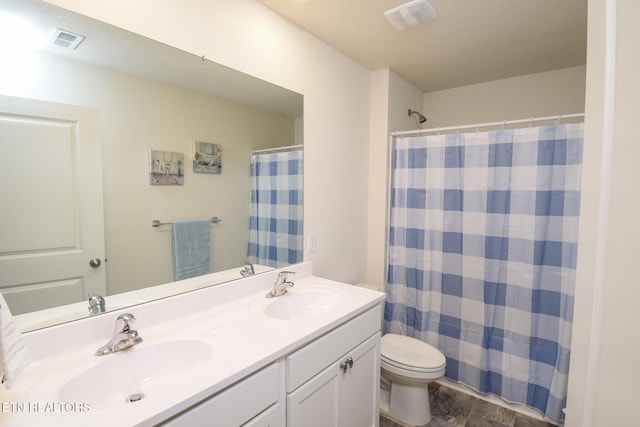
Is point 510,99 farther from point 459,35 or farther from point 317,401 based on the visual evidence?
point 317,401

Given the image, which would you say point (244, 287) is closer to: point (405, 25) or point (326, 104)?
point (326, 104)

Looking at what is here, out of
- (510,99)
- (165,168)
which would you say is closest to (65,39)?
(165,168)

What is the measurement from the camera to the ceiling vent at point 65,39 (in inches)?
38.8

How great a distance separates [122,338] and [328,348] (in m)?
0.76

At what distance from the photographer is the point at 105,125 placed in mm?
1113

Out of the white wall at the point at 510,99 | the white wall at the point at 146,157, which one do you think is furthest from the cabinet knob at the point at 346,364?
the white wall at the point at 510,99

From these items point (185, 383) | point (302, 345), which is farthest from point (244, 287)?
point (185, 383)

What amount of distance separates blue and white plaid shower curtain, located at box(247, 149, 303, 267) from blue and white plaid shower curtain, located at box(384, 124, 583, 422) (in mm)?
940

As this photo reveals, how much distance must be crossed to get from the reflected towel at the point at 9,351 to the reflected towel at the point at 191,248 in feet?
1.94

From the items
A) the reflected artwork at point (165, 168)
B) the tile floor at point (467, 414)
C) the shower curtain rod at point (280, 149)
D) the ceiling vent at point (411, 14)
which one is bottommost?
the tile floor at point (467, 414)

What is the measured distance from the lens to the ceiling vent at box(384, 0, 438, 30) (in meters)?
1.56

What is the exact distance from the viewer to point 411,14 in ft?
5.33

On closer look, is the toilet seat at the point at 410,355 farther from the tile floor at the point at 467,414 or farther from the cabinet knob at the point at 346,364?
the cabinet knob at the point at 346,364

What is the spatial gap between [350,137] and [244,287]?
1.36m
